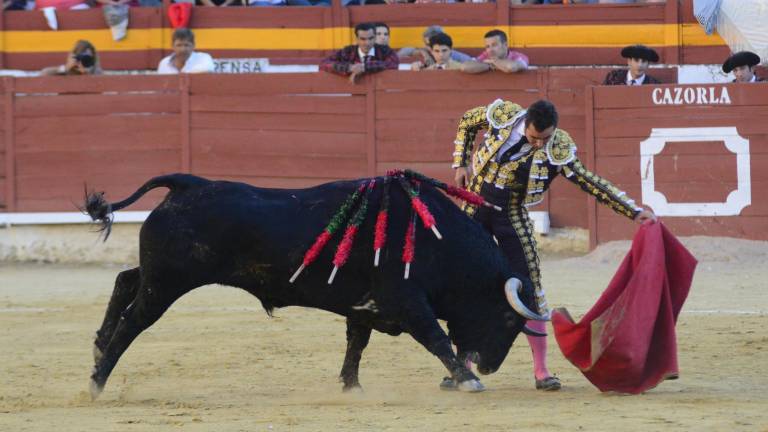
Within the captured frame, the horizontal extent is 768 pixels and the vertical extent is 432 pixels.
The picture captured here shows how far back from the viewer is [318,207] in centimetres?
517

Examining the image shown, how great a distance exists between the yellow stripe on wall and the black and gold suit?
537cm

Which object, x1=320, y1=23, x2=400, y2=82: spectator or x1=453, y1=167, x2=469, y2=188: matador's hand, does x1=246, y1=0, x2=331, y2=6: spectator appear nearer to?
x1=320, y1=23, x2=400, y2=82: spectator

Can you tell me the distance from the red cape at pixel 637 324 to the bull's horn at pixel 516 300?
257 millimetres

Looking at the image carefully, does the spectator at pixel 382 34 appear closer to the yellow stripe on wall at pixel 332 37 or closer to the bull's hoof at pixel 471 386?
the yellow stripe on wall at pixel 332 37

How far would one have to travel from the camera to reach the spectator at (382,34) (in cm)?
996

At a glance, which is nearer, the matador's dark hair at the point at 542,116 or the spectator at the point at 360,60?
the matador's dark hair at the point at 542,116

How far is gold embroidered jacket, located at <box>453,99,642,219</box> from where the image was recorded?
5234 mm

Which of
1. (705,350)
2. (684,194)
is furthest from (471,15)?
(705,350)

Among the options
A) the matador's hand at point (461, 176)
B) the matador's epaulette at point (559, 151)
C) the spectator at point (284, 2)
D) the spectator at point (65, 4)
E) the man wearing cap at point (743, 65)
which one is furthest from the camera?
the spectator at point (65, 4)

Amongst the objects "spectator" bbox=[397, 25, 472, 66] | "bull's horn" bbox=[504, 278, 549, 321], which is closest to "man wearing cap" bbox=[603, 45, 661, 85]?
"spectator" bbox=[397, 25, 472, 66]

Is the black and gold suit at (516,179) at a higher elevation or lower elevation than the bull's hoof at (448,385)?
higher

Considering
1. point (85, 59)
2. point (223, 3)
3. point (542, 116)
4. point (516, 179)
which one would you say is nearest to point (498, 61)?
point (223, 3)

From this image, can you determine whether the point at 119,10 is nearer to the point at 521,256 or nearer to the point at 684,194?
the point at 684,194

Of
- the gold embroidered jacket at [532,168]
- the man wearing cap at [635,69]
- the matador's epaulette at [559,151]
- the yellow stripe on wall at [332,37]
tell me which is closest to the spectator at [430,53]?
the yellow stripe on wall at [332,37]
